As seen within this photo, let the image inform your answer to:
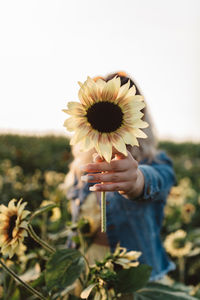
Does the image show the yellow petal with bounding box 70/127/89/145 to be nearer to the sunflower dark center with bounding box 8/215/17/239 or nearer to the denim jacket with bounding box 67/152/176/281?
the sunflower dark center with bounding box 8/215/17/239

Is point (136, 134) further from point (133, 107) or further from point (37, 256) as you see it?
point (37, 256)

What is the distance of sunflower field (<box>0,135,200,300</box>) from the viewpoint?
2.26 ft

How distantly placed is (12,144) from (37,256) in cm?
461

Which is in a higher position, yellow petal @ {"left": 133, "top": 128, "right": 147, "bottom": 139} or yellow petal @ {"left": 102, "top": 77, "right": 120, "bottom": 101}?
yellow petal @ {"left": 102, "top": 77, "right": 120, "bottom": 101}

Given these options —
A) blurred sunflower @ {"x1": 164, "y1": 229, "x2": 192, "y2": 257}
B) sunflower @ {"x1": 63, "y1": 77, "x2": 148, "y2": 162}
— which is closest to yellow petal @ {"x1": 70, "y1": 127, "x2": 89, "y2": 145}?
sunflower @ {"x1": 63, "y1": 77, "x2": 148, "y2": 162}

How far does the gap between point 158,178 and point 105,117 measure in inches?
20.3

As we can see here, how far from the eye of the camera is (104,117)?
542 millimetres

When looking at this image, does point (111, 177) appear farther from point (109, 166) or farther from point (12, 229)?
point (12, 229)

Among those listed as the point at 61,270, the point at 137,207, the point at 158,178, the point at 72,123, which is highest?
the point at 72,123

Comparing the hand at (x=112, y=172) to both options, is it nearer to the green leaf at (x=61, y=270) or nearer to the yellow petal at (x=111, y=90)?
the yellow petal at (x=111, y=90)

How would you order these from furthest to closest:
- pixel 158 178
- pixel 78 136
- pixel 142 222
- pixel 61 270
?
1. pixel 142 222
2. pixel 158 178
3. pixel 61 270
4. pixel 78 136

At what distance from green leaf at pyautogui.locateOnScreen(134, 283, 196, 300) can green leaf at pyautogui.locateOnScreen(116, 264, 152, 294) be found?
138 millimetres

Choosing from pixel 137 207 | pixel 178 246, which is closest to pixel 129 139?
pixel 137 207

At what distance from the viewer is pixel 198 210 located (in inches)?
119
